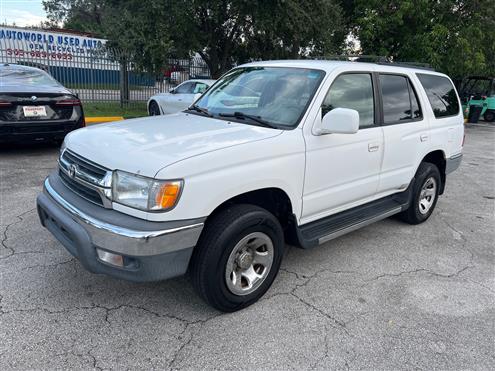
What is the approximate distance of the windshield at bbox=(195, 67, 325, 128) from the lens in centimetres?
343

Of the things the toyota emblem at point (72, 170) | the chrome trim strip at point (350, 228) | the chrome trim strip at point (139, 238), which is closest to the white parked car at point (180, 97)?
the chrome trim strip at point (350, 228)

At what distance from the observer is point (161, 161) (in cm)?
258

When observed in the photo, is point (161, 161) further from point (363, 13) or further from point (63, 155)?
point (363, 13)

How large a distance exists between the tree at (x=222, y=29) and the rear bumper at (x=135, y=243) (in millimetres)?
11714

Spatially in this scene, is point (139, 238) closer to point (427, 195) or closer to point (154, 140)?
point (154, 140)

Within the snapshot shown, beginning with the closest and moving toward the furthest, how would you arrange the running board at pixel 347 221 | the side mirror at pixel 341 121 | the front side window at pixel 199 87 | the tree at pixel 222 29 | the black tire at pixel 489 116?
the side mirror at pixel 341 121
the running board at pixel 347 221
the front side window at pixel 199 87
the tree at pixel 222 29
the black tire at pixel 489 116

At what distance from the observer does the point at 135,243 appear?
248cm

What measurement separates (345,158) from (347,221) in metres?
0.61

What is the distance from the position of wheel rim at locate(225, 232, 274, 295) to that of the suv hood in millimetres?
735

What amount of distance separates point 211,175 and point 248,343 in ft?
3.78

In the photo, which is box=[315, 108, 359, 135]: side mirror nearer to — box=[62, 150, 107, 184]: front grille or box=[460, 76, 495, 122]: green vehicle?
box=[62, 150, 107, 184]: front grille

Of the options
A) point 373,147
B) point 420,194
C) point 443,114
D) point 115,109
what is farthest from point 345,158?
point 115,109

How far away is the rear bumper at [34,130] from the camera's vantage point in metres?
6.38

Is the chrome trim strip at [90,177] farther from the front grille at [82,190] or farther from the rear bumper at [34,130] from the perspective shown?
the rear bumper at [34,130]
